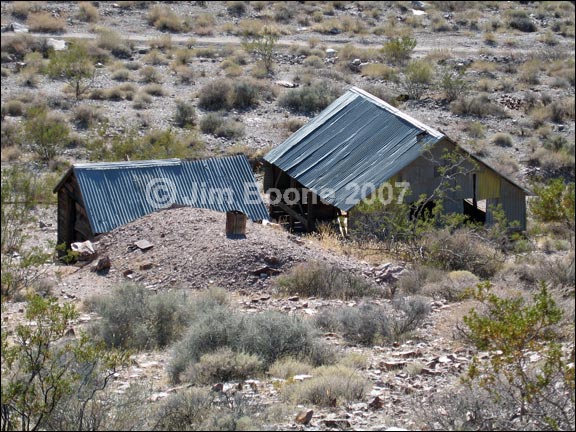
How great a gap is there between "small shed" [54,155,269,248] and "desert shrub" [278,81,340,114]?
14.4m

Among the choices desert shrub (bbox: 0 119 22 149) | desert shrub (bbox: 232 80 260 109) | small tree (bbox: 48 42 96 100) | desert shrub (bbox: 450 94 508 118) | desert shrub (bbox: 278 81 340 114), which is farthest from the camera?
small tree (bbox: 48 42 96 100)

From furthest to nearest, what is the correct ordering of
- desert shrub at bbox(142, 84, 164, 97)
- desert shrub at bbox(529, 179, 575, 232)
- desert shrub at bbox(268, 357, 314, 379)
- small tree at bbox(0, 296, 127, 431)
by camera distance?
1. desert shrub at bbox(142, 84, 164, 97)
2. desert shrub at bbox(268, 357, 314, 379)
3. desert shrub at bbox(529, 179, 575, 232)
4. small tree at bbox(0, 296, 127, 431)

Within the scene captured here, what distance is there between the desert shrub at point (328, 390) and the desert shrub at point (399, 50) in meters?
34.6

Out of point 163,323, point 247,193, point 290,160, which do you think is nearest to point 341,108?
point 290,160

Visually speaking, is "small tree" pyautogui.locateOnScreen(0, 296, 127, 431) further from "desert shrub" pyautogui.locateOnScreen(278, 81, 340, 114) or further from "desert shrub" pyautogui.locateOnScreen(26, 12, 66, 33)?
"desert shrub" pyautogui.locateOnScreen(26, 12, 66, 33)

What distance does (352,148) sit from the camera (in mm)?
21688

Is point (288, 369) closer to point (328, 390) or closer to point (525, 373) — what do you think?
point (328, 390)

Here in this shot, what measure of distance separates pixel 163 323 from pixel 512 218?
460 inches

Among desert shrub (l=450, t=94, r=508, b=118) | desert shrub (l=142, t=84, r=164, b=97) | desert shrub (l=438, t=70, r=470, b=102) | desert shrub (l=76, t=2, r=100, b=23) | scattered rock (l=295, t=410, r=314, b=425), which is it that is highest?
desert shrub (l=76, t=2, r=100, b=23)

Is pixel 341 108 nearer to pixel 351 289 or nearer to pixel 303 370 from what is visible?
pixel 351 289

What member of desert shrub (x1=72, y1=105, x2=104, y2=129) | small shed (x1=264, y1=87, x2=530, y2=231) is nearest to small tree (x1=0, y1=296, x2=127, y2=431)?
small shed (x1=264, y1=87, x2=530, y2=231)

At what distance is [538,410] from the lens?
324 inches

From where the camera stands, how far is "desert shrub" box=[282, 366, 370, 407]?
29.5 ft

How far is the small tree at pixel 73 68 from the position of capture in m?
37.6
